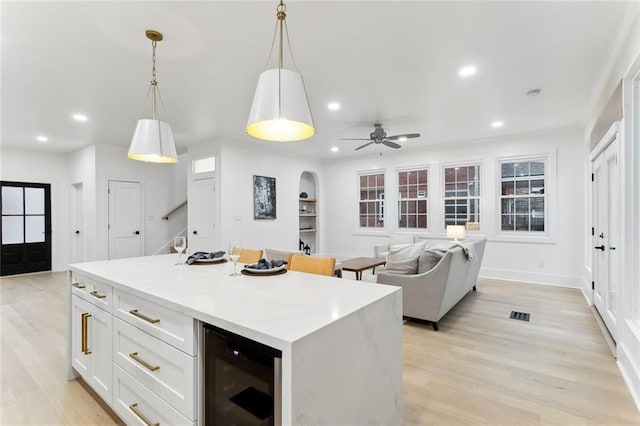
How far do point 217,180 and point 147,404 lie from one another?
15.5 ft

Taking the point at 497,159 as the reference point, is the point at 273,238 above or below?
below

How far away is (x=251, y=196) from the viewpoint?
6.45 metres

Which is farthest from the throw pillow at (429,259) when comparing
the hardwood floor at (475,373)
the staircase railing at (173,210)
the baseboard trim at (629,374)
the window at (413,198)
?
the staircase railing at (173,210)

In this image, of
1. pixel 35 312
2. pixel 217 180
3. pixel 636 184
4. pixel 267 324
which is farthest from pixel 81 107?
pixel 636 184

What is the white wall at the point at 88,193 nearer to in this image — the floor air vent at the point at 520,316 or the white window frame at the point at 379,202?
the white window frame at the point at 379,202

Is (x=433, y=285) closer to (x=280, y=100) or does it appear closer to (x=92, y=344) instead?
(x=280, y=100)

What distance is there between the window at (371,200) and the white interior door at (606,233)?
13.4 ft

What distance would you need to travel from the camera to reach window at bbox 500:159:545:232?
5.70 metres

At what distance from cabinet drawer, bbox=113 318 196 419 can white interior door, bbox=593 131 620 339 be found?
357cm

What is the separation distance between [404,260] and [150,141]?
277 cm

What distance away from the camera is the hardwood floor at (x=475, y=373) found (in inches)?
79.7

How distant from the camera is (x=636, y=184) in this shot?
8.01 feet

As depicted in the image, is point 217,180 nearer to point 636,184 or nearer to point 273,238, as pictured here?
point 273,238

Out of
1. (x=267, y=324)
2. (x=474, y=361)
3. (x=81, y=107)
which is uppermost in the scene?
(x=81, y=107)
